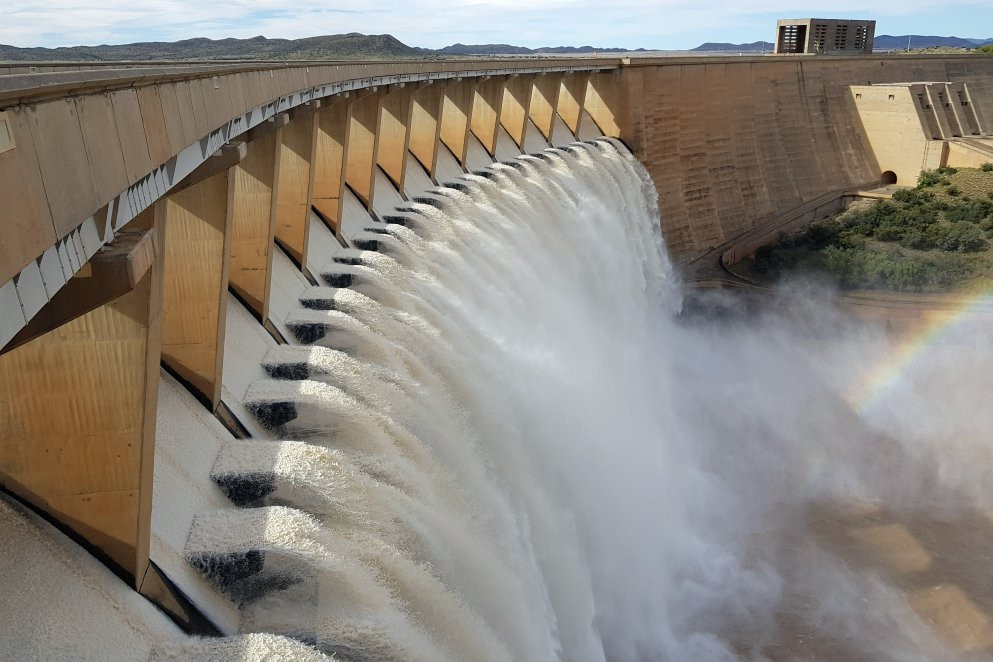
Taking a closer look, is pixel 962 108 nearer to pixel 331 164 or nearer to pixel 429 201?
pixel 429 201

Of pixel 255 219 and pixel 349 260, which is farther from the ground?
pixel 255 219

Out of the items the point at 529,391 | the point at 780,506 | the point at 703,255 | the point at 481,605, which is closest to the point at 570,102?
the point at 703,255

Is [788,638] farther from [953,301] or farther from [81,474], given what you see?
[953,301]

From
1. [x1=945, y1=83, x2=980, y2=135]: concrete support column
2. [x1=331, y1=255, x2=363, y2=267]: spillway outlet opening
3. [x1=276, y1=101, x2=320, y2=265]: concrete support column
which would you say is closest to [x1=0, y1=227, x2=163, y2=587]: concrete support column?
[x1=276, y1=101, x2=320, y2=265]: concrete support column

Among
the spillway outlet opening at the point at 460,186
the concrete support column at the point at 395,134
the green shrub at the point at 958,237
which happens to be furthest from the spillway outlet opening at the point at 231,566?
the green shrub at the point at 958,237

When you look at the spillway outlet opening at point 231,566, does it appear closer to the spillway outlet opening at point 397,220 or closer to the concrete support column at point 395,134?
the spillway outlet opening at point 397,220

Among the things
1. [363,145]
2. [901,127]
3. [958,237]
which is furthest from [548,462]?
[901,127]

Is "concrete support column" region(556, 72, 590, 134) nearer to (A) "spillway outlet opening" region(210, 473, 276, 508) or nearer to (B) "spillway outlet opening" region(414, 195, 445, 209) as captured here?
(B) "spillway outlet opening" region(414, 195, 445, 209)
